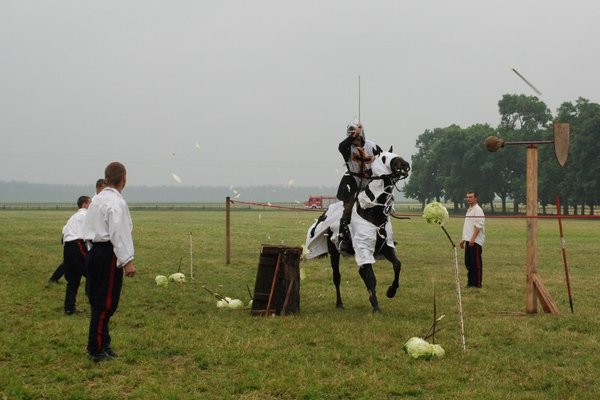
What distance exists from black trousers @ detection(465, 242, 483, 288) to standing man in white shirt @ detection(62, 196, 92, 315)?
7.67m

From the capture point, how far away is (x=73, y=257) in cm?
994

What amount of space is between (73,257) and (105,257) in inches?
137

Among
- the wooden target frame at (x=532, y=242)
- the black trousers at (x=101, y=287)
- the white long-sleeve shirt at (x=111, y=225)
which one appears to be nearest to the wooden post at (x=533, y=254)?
the wooden target frame at (x=532, y=242)

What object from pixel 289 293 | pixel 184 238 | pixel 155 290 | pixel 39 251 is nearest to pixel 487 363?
pixel 289 293

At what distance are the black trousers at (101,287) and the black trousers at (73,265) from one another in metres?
3.09

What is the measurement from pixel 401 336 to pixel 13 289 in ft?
25.3

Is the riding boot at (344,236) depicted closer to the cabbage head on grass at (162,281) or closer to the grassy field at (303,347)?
the grassy field at (303,347)

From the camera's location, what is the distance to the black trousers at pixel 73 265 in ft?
32.1

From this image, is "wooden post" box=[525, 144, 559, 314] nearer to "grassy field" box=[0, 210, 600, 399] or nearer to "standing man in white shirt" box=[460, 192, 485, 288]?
"grassy field" box=[0, 210, 600, 399]

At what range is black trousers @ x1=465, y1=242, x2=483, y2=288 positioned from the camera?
43.2ft

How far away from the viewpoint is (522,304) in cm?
1097

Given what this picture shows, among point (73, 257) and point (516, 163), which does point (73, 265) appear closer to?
point (73, 257)

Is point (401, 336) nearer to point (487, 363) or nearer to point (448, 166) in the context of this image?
point (487, 363)

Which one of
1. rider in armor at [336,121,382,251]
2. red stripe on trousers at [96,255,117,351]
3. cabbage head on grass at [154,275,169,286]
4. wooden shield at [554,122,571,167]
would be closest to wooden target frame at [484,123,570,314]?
wooden shield at [554,122,571,167]
